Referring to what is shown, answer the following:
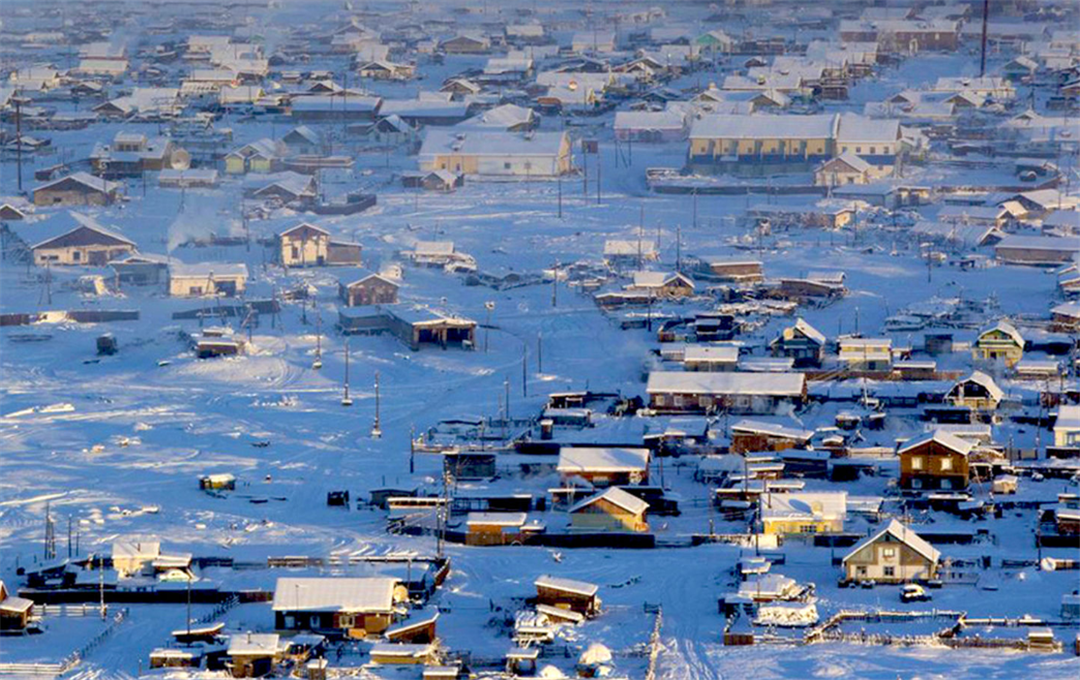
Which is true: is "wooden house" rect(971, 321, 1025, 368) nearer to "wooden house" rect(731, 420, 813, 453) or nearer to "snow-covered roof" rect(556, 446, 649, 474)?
"wooden house" rect(731, 420, 813, 453)

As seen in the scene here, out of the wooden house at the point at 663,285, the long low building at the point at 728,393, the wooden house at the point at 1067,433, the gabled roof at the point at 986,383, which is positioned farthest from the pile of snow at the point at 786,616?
the wooden house at the point at 663,285

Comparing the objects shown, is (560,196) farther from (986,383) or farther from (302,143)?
(986,383)

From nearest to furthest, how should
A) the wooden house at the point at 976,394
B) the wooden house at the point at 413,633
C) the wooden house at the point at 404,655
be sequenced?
the wooden house at the point at 404,655
the wooden house at the point at 413,633
the wooden house at the point at 976,394

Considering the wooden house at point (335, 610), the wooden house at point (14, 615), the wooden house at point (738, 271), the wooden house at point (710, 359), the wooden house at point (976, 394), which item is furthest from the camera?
the wooden house at point (738, 271)

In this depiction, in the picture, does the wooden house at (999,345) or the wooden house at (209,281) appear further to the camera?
the wooden house at (209,281)

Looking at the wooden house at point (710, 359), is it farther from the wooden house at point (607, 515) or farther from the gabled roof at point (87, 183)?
the gabled roof at point (87, 183)

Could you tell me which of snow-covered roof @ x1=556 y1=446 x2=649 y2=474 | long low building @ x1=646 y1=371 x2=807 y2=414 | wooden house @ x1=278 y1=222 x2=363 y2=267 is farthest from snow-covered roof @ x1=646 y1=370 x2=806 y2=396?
wooden house @ x1=278 y1=222 x2=363 y2=267
